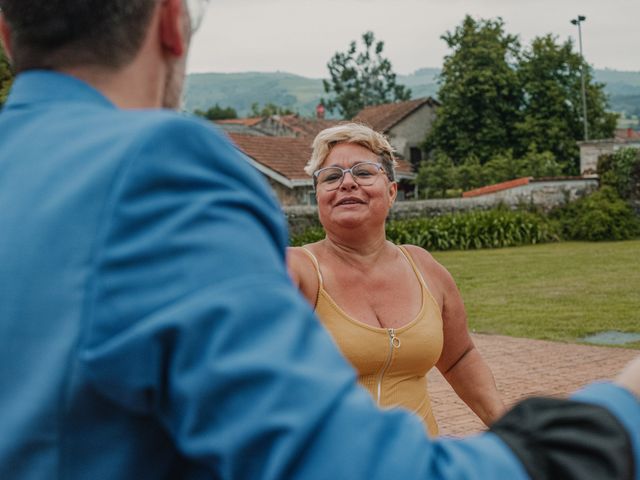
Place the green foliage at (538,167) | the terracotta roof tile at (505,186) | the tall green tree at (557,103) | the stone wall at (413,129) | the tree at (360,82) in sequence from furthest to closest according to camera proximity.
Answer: the tree at (360,82), the stone wall at (413,129), the tall green tree at (557,103), the green foliage at (538,167), the terracotta roof tile at (505,186)

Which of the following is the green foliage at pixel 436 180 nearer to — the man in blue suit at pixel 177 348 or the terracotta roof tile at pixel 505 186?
the terracotta roof tile at pixel 505 186

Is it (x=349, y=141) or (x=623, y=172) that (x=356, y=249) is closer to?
(x=349, y=141)

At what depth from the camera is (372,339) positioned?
385 centimetres

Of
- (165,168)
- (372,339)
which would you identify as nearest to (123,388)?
(165,168)

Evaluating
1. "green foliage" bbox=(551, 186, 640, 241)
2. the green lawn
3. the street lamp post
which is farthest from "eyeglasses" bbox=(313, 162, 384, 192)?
the street lamp post

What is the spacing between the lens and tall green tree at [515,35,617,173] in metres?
51.2

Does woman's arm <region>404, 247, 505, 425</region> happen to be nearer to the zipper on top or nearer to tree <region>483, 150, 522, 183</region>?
the zipper on top

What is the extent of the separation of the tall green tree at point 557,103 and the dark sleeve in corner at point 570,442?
50.6 m

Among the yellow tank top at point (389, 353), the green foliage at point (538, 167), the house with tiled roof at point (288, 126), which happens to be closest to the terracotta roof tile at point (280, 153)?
the green foliage at point (538, 167)

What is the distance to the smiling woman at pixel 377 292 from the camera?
3873 millimetres

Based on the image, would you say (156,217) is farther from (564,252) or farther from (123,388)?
(564,252)

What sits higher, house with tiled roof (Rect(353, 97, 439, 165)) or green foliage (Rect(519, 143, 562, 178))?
house with tiled roof (Rect(353, 97, 439, 165))

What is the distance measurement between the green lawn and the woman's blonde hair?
756cm

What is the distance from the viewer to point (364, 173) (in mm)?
4430
